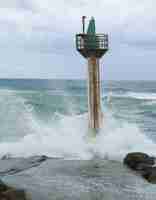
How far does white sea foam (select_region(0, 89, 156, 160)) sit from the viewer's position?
54.7 ft

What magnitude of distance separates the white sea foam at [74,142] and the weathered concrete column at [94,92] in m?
0.63

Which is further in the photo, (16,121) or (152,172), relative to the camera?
(16,121)

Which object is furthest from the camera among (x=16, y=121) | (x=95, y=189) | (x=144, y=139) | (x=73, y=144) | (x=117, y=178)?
(x=16, y=121)

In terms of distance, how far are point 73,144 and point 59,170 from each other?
422cm

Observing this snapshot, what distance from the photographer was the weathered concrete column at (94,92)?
Answer: 16312 mm

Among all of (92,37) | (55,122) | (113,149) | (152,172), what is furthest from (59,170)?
(55,122)

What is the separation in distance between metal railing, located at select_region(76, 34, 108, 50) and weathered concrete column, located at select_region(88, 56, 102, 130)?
0.48 metres

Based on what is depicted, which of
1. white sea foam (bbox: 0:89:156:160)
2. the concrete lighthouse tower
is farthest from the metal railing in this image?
white sea foam (bbox: 0:89:156:160)

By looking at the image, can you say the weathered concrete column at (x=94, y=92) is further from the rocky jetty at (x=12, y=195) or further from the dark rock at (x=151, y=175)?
the rocky jetty at (x=12, y=195)

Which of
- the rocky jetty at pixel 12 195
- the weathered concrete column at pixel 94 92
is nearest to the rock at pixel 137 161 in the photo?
the weathered concrete column at pixel 94 92

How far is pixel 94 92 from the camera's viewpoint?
1648 centimetres

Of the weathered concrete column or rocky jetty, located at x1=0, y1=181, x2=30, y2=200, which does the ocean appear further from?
rocky jetty, located at x1=0, y1=181, x2=30, y2=200

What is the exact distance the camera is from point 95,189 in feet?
36.1

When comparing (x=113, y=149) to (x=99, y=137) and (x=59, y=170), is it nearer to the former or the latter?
(x=99, y=137)
